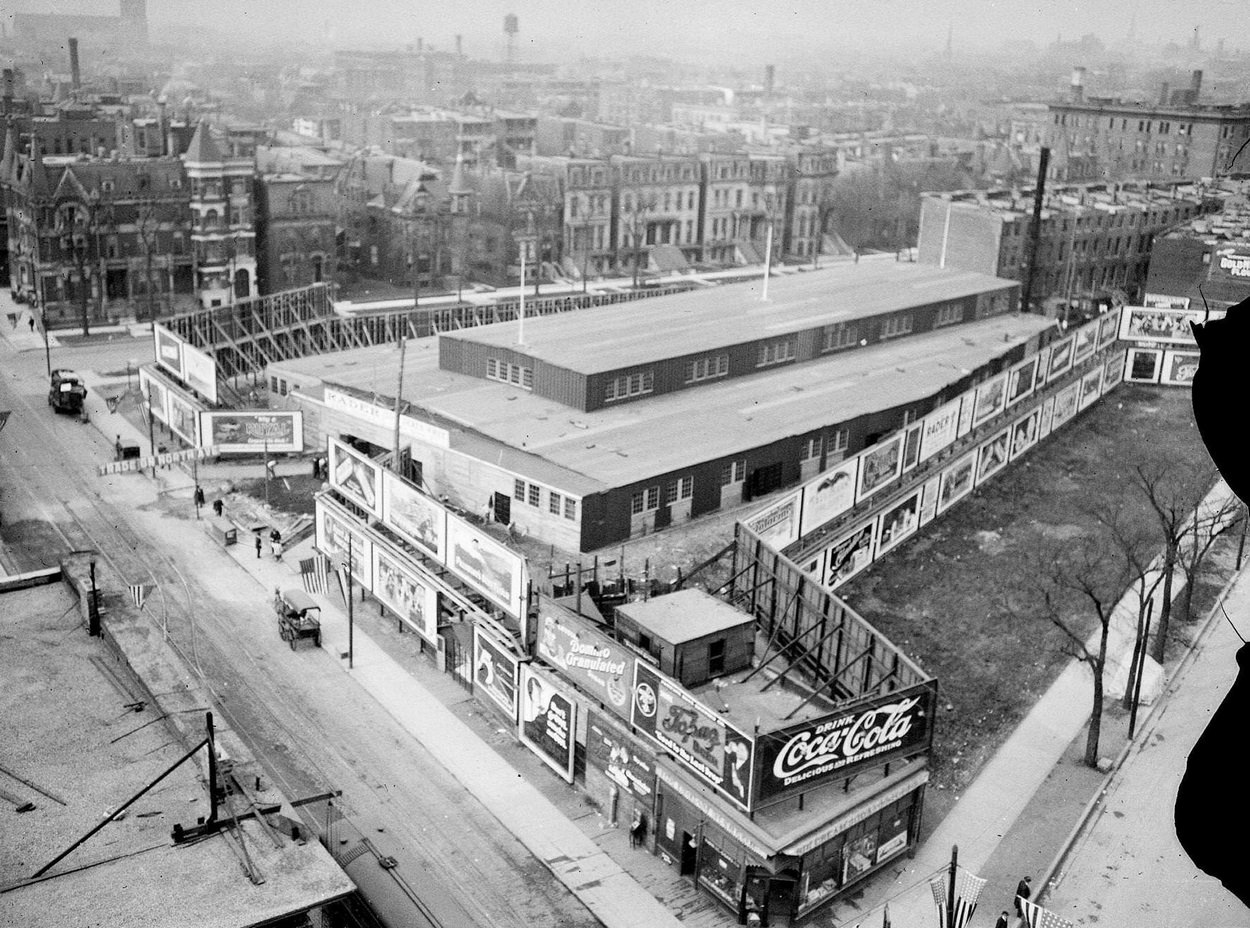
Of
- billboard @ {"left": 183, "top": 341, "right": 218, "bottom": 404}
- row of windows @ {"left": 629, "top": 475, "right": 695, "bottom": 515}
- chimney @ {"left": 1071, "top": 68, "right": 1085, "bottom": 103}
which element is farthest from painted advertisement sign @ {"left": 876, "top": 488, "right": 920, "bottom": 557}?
chimney @ {"left": 1071, "top": 68, "right": 1085, "bottom": 103}

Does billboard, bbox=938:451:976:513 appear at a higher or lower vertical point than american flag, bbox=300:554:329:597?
higher

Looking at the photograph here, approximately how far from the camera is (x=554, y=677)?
110 feet

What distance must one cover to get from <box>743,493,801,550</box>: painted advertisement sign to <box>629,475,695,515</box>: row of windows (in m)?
7.55

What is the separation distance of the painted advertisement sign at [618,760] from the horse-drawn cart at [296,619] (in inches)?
491

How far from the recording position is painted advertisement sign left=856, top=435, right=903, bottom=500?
47.1 m

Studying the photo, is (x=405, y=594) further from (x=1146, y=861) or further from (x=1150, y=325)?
(x=1150, y=325)

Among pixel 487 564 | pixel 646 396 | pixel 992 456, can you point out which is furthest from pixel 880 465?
pixel 487 564

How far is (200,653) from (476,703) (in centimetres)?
954

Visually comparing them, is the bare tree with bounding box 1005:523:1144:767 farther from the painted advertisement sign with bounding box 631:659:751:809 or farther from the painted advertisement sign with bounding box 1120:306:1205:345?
the painted advertisement sign with bounding box 1120:306:1205:345

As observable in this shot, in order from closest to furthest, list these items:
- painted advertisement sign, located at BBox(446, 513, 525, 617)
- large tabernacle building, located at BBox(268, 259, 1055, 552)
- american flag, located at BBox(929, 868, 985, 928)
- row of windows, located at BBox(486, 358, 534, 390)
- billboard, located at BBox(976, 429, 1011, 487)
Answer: american flag, located at BBox(929, 868, 985, 928) < painted advertisement sign, located at BBox(446, 513, 525, 617) < large tabernacle building, located at BBox(268, 259, 1055, 552) < billboard, located at BBox(976, 429, 1011, 487) < row of windows, located at BBox(486, 358, 534, 390)

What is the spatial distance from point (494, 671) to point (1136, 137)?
117278mm

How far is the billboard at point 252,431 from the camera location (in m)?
57.4

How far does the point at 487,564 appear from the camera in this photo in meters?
36.7

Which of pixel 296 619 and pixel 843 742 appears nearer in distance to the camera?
pixel 843 742
